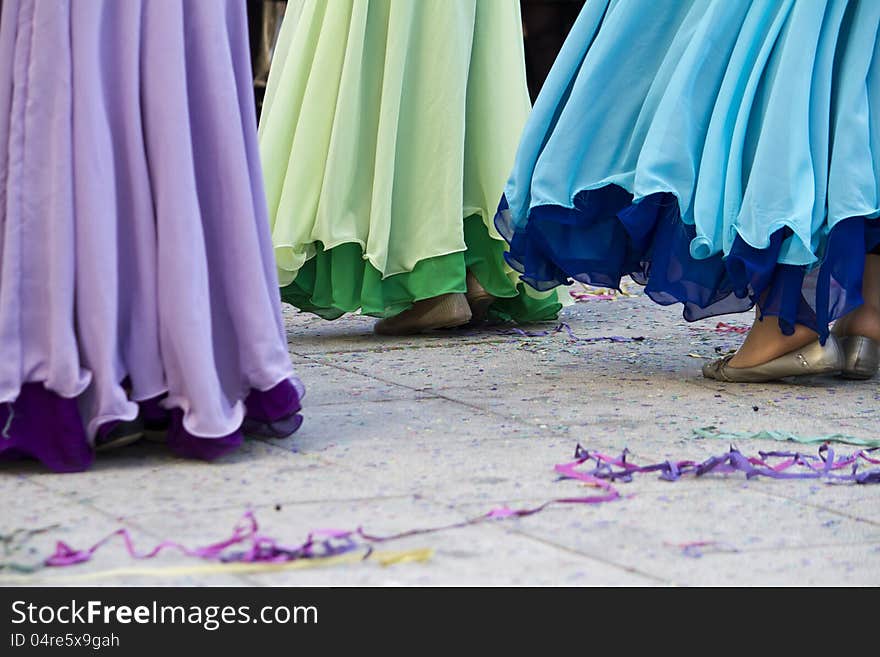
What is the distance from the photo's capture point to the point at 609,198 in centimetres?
341

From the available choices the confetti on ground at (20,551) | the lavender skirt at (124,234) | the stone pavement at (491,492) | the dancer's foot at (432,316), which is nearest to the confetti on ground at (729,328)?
the dancer's foot at (432,316)

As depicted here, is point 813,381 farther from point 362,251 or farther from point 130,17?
point 130,17

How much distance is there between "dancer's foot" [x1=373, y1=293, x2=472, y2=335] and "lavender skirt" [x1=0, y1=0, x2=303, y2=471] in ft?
5.24

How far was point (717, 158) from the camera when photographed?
10.5 feet

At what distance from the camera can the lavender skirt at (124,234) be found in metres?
2.44

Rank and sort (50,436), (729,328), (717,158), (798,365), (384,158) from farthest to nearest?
(729,328) → (384,158) → (798,365) → (717,158) → (50,436)

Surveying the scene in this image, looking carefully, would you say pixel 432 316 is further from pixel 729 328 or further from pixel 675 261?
pixel 675 261

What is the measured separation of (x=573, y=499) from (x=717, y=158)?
1177 mm

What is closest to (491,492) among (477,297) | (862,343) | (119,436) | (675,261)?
(119,436)

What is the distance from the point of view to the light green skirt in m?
4.09

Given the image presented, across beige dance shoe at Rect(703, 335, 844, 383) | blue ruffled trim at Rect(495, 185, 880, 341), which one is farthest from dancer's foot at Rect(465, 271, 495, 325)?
beige dance shoe at Rect(703, 335, 844, 383)

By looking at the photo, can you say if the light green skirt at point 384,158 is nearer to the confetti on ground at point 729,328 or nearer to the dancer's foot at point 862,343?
the confetti on ground at point 729,328

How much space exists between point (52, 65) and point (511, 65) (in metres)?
2.07

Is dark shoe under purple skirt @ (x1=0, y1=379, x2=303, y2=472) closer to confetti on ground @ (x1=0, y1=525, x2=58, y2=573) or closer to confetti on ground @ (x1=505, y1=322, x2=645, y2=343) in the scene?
confetti on ground @ (x1=0, y1=525, x2=58, y2=573)
